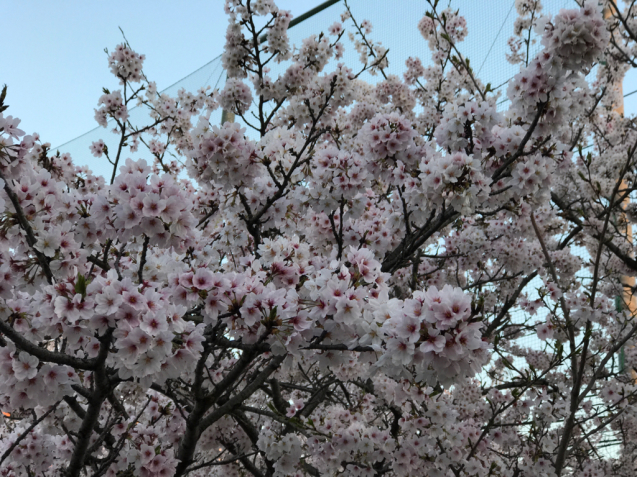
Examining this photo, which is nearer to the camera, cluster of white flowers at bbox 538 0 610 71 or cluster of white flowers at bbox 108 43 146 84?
cluster of white flowers at bbox 538 0 610 71

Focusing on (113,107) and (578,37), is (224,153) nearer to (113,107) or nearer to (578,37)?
(578,37)

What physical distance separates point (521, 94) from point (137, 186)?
196 centimetres

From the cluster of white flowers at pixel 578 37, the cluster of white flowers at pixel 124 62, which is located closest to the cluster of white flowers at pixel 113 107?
the cluster of white flowers at pixel 124 62

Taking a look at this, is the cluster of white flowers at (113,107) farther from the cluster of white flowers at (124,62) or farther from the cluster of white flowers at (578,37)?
the cluster of white flowers at (578,37)

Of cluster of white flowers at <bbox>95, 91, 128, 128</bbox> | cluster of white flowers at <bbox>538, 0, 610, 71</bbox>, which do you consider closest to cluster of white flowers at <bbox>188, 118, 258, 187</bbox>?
cluster of white flowers at <bbox>538, 0, 610, 71</bbox>

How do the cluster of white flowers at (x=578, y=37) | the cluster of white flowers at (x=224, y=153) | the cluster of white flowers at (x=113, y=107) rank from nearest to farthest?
Result: the cluster of white flowers at (x=578, y=37) < the cluster of white flowers at (x=224, y=153) < the cluster of white flowers at (x=113, y=107)

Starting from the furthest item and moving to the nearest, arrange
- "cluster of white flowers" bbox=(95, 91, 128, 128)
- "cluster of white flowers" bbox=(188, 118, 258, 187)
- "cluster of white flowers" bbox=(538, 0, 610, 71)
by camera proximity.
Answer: "cluster of white flowers" bbox=(95, 91, 128, 128) < "cluster of white flowers" bbox=(188, 118, 258, 187) < "cluster of white flowers" bbox=(538, 0, 610, 71)

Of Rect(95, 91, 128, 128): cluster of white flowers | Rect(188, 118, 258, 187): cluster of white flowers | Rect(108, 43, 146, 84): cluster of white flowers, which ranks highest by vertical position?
Rect(108, 43, 146, 84): cluster of white flowers

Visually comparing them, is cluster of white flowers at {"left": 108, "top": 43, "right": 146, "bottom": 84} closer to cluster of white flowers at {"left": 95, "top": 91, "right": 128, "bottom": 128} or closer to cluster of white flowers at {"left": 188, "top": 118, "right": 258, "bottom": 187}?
cluster of white flowers at {"left": 95, "top": 91, "right": 128, "bottom": 128}

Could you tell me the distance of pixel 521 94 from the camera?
8.20 ft

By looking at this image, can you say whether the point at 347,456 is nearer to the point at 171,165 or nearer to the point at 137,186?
the point at 137,186

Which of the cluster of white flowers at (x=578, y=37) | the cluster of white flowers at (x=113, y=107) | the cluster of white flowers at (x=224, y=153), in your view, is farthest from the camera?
the cluster of white flowers at (x=113, y=107)

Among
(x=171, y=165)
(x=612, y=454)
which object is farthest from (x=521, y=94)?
(x=612, y=454)

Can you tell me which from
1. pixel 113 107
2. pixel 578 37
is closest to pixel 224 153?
pixel 578 37
